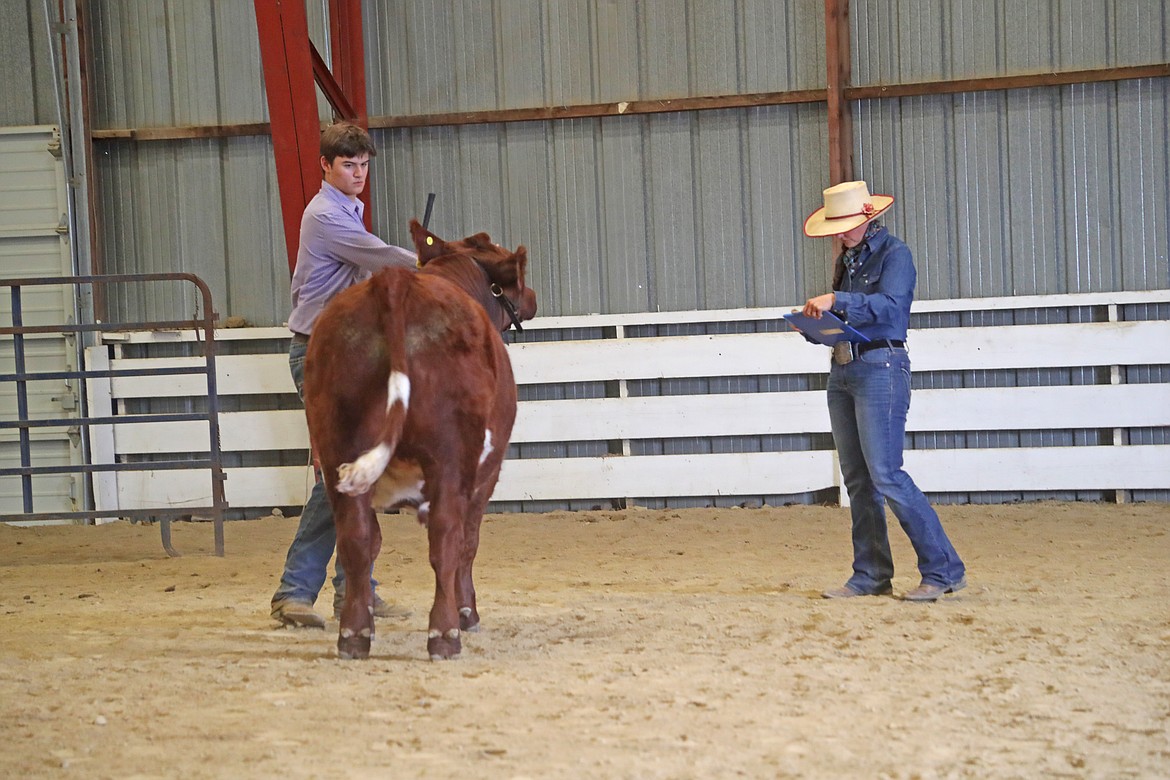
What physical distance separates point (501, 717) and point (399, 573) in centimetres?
330

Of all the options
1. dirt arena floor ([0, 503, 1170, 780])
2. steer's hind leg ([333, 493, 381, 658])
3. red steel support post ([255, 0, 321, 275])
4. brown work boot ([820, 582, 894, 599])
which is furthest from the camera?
red steel support post ([255, 0, 321, 275])

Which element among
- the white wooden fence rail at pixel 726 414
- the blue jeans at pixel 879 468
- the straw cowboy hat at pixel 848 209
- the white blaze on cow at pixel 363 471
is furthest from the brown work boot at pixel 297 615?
the white wooden fence rail at pixel 726 414

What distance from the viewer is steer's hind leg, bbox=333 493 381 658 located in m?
3.61

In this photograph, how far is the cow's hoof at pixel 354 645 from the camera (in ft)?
12.2

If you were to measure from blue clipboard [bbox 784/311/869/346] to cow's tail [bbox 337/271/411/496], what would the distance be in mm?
1595

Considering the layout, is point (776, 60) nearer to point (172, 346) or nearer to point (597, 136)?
point (597, 136)

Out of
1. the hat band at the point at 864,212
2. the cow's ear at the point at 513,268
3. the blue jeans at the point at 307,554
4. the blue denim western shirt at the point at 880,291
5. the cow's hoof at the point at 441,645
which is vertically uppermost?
the hat band at the point at 864,212

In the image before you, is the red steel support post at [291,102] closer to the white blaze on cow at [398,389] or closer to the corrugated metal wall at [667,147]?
the corrugated metal wall at [667,147]

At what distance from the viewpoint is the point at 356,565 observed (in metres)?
3.63

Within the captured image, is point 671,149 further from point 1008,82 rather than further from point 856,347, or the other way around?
point 856,347

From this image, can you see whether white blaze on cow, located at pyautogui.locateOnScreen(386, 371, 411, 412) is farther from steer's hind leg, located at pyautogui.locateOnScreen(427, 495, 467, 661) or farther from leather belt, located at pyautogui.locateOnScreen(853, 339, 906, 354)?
leather belt, located at pyautogui.locateOnScreen(853, 339, 906, 354)

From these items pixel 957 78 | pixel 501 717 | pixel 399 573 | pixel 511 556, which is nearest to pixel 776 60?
pixel 957 78

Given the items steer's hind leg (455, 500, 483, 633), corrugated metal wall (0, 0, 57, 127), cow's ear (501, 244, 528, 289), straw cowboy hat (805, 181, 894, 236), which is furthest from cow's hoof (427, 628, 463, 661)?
corrugated metal wall (0, 0, 57, 127)

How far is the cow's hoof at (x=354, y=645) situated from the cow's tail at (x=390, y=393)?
0.57 meters
